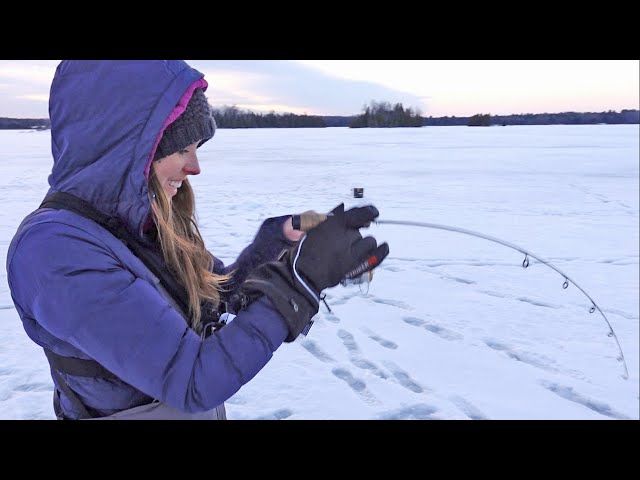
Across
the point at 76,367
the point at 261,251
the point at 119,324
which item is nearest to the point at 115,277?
the point at 119,324

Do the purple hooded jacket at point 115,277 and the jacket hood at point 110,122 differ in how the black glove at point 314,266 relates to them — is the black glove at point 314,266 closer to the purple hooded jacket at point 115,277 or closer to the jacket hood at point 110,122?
the purple hooded jacket at point 115,277

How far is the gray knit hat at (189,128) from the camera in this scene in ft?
4.18

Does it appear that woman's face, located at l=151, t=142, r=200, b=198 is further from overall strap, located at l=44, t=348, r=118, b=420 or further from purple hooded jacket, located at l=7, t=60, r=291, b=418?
overall strap, located at l=44, t=348, r=118, b=420

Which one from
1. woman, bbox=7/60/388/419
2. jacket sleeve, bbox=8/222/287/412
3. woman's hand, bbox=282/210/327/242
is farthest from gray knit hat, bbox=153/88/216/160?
woman's hand, bbox=282/210/327/242

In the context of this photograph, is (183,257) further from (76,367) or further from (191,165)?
(76,367)

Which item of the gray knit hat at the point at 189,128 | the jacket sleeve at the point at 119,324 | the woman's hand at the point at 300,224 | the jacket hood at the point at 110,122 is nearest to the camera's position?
the jacket sleeve at the point at 119,324

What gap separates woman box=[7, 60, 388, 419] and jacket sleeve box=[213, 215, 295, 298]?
323 millimetres

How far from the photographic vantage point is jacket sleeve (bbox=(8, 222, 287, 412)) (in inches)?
38.7

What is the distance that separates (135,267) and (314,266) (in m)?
0.39

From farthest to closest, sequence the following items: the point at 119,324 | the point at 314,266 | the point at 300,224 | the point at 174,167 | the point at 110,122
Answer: the point at 300,224 → the point at 174,167 → the point at 314,266 → the point at 110,122 → the point at 119,324

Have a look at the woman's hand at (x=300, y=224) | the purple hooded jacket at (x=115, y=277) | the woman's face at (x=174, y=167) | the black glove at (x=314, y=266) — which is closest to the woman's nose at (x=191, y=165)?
the woman's face at (x=174, y=167)

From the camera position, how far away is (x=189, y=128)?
1.29m

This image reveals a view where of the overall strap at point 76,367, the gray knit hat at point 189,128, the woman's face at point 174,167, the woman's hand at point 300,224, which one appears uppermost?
the gray knit hat at point 189,128
